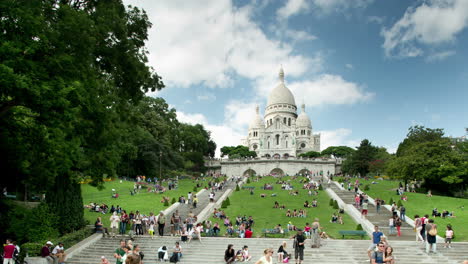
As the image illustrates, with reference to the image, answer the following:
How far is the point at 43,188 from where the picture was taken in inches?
667

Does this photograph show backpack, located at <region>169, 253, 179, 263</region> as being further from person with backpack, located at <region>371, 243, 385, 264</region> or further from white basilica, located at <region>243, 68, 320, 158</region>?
white basilica, located at <region>243, 68, 320, 158</region>

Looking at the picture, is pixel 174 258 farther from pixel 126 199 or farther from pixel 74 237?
pixel 126 199

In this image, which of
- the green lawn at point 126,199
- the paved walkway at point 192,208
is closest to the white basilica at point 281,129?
the green lawn at point 126,199

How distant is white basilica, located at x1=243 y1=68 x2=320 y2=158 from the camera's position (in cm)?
9450

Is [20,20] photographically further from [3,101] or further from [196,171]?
[196,171]

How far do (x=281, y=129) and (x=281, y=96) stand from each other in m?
14.6

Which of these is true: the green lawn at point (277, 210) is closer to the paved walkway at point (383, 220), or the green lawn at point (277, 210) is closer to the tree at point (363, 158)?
the paved walkway at point (383, 220)

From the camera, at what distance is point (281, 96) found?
10650 cm

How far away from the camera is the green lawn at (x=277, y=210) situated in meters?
21.6

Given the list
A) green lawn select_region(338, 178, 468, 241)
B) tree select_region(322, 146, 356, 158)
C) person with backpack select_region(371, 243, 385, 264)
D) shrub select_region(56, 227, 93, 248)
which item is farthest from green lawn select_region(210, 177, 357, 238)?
tree select_region(322, 146, 356, 158)

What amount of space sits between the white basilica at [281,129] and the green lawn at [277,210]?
58285 mm

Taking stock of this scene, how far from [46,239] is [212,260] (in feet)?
21.3

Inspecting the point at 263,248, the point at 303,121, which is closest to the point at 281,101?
the point at 303,121

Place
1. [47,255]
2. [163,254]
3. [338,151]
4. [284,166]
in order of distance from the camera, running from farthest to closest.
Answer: [338,151] → [284,166] → [163,254] → [47,255]
